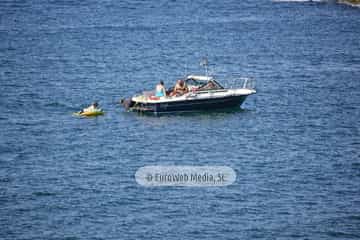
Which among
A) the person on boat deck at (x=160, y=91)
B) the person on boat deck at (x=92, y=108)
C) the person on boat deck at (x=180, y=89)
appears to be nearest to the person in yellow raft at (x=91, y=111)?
the person on boat deck at (x=92, y=108)

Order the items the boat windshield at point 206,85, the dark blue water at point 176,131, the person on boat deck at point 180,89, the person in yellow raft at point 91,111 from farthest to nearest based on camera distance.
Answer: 1. the boat windshield at point 206,85
2. the person on boat deck at point 180,89
3. the person in yellow raft at point 91,111
4. the dark blue water at point 176,131

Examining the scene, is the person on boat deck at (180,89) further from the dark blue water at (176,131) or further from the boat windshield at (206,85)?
the dark blue water at (176,131)

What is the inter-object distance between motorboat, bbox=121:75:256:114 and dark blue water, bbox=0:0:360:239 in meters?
0.71

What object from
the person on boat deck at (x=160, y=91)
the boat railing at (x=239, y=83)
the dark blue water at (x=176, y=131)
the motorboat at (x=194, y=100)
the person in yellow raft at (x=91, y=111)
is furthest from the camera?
the boat railing at (x=239, y=83)

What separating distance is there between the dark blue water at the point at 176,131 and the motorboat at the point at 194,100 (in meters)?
0.71

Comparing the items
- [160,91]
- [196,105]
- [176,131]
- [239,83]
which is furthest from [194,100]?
[239,83]

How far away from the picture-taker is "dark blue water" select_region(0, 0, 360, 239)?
208 ft

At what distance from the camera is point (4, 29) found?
124m

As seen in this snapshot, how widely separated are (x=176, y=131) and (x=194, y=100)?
4877 millimetres

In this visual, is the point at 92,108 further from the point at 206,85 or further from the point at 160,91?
the point at 206,85

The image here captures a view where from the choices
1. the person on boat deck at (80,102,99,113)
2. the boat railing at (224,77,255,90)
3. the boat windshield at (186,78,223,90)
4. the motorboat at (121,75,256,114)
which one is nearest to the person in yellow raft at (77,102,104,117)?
the person on boat deck at (80,102,99,113)

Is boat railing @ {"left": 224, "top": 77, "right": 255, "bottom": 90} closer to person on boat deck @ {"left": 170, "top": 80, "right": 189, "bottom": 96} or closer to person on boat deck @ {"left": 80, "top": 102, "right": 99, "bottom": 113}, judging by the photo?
person on boat deck @ {"left": 170, "top": 80, "right": 189, "bottom": 96}

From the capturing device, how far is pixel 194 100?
85.4 m

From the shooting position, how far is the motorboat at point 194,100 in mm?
84875
